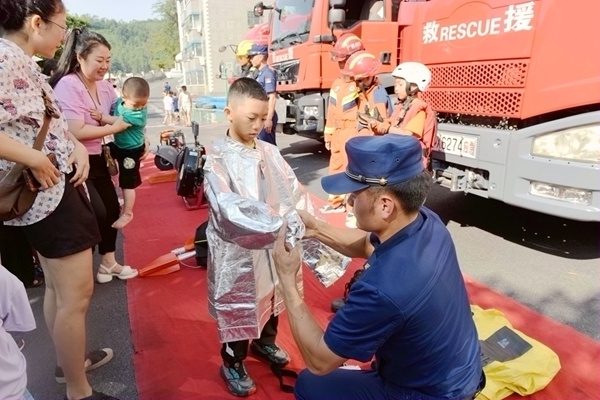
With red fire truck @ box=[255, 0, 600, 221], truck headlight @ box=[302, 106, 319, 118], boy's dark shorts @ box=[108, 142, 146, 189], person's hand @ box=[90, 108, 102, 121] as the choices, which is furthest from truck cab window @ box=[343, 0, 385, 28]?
person's hand @ box=[90, 108, 102, 121]

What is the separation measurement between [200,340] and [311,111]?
4.30 m

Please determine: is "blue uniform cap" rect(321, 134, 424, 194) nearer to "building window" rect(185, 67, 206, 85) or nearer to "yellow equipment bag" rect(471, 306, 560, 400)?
"yellow equipment bag" rect(471, 306, 560, 400)

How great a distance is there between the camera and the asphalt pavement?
235 centimetres

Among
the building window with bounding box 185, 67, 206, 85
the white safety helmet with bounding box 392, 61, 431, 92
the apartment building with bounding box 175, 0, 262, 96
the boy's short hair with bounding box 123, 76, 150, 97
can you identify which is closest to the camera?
the boy's short hair with bounding box 123, 76, 150, 97

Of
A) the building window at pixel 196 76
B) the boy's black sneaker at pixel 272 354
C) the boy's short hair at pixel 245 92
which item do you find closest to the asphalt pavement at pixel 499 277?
A: the boy's black sneaker at pixel 272 354

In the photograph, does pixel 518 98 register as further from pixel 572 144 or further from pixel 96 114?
pixel 96 114

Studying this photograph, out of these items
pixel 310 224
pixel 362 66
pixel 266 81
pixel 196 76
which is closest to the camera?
pixel 310 224

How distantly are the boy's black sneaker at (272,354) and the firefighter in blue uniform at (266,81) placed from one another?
3081mm

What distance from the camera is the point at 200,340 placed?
256cm

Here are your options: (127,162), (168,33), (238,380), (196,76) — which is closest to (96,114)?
(127,162)

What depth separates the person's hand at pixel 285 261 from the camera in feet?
4.90

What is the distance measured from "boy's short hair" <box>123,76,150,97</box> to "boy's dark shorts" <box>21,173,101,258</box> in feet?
5.04

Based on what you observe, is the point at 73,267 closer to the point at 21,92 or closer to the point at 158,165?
the point at 21,92

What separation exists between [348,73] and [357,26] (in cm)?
177
